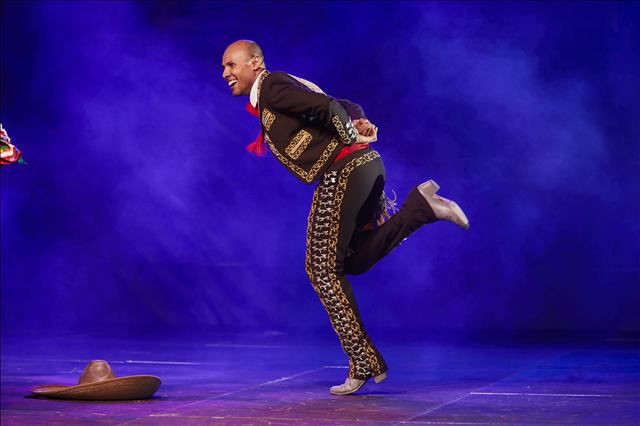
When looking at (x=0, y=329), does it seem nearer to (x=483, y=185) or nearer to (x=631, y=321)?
(x=483, y=185)

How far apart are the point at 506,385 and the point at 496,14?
9.66 ft

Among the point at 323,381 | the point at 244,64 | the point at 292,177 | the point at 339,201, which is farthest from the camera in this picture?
the point at 292,177

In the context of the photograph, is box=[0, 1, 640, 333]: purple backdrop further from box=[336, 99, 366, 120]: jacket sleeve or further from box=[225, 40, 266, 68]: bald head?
box=[225, 40, 266, 68]: bald head

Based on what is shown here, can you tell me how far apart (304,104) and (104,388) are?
111cm

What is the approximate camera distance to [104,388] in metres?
3.55

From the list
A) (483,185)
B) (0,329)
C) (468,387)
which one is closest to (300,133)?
(468,387)

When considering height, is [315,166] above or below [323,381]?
above

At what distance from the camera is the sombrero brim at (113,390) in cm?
354

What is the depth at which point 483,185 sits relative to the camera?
629 cm

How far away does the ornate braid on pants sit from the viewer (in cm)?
368

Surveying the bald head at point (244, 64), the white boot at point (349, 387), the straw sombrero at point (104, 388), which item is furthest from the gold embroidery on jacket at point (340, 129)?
the straw sombrero at point (104, 388)

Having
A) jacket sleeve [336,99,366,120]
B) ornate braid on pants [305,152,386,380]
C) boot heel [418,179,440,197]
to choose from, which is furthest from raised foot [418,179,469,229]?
jacket sleeve [336,99,366,120]

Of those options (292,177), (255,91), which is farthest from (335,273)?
(292,177)

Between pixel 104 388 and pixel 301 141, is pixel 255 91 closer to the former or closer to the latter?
pixel 301 141
